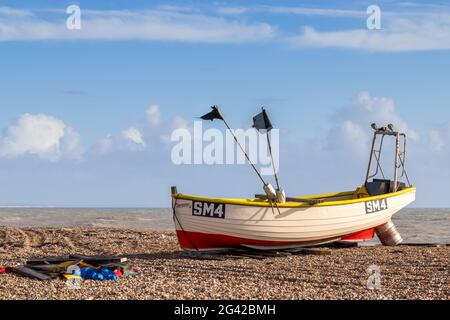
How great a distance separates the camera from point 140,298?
12.8 meters

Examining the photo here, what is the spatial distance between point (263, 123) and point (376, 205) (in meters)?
5.13

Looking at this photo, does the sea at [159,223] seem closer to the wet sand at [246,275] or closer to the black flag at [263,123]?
the wet sand at [246,275]

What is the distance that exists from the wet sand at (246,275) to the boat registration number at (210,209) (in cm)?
116

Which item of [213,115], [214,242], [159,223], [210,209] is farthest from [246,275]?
[159,223]

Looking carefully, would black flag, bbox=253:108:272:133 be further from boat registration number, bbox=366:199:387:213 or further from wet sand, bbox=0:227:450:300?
boat registration number, bbox=366:199:387:213

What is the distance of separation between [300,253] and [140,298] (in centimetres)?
938

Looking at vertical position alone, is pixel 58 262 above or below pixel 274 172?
below

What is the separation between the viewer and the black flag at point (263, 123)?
20.5 metres

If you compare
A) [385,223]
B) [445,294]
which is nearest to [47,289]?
[445,294]

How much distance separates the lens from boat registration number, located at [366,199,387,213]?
2280 centimetres

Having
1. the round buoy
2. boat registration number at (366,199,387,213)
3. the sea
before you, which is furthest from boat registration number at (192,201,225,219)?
the sea

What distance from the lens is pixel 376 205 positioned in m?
23.1

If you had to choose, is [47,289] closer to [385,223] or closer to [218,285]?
[218,285]

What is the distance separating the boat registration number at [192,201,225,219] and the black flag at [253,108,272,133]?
8.24 ft
